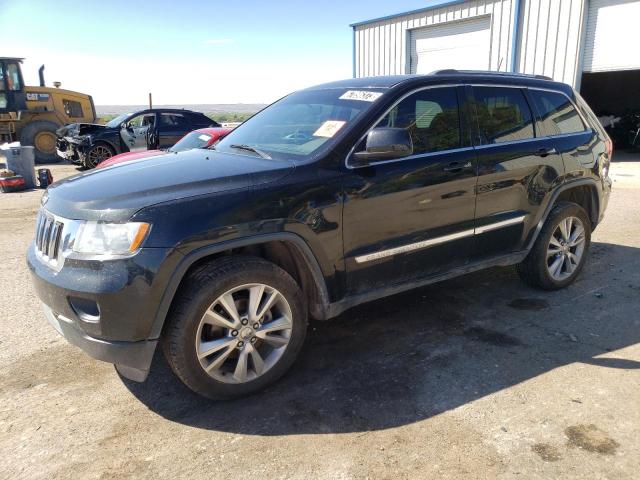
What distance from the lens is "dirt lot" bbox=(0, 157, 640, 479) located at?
2.46 meters

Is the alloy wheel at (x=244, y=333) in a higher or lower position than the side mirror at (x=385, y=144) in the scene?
lower

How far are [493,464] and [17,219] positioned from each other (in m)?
8.23

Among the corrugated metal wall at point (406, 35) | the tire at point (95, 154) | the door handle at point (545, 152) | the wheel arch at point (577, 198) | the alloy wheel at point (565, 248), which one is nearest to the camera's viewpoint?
the door handle at point (545, 152)

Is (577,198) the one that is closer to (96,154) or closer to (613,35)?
(613,35)

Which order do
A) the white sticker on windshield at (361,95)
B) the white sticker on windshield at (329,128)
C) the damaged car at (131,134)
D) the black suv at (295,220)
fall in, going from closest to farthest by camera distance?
1. the black suv at (295,220)
2. the white sticker on windshield at (329,128)
3. the white sticker on windshield at (361,95)
4. the damaged car at (131,134)

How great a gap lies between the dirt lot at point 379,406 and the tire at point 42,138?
1388 centimetres

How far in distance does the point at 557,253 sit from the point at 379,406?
2558mm

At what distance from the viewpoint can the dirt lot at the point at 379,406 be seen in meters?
2.46

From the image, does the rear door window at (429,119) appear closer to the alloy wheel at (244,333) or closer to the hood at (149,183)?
the hood at (149,183)

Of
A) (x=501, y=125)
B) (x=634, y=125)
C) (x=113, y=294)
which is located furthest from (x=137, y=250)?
(x=634, y=125)

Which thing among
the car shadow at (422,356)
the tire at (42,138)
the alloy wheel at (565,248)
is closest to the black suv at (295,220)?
the alloy wheel at (565,248)

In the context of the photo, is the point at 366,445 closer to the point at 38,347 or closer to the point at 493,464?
the point at 493,464

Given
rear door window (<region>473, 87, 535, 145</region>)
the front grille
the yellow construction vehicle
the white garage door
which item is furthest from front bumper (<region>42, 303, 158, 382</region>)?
the yellow construction vehicle

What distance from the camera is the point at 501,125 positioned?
157 inches
